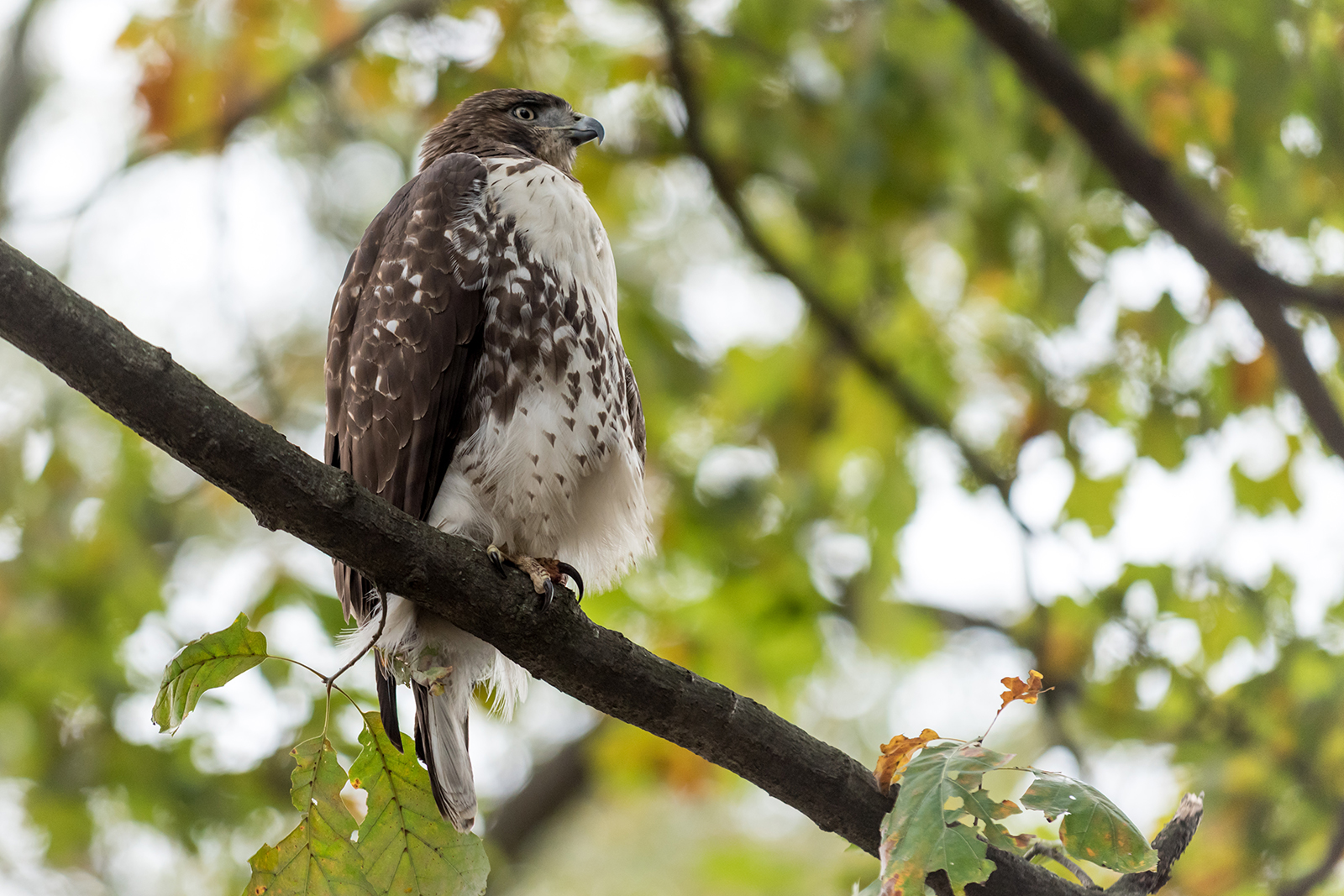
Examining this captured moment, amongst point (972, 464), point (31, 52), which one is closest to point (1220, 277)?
point (972, 464)

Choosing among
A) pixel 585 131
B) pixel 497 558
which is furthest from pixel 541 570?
pixel 585 131

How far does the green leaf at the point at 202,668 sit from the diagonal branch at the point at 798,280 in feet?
12.9

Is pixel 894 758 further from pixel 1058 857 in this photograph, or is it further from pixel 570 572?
pixel 570 572

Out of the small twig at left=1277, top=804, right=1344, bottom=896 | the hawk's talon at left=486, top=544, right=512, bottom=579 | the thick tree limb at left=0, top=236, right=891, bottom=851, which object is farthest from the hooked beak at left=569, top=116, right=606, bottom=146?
the small twig at left=1277, top=804, right=1344, bottom=896

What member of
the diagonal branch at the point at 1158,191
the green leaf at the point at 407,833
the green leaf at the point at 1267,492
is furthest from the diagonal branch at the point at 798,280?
the green leaf at the point at 407,833

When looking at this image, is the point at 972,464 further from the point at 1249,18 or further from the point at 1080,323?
the point at 1249,18

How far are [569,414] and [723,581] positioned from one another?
342 centimetres

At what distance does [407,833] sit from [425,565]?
62cm

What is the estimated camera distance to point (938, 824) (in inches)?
79.7

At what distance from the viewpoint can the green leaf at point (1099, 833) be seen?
6.67 ft

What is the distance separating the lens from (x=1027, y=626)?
680 centimetres

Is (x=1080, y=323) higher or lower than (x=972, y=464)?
higher

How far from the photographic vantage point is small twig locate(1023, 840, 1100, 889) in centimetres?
254

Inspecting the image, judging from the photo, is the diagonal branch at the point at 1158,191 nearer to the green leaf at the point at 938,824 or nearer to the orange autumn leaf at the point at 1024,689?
the orange autumn leaf at the point at 1024,689
